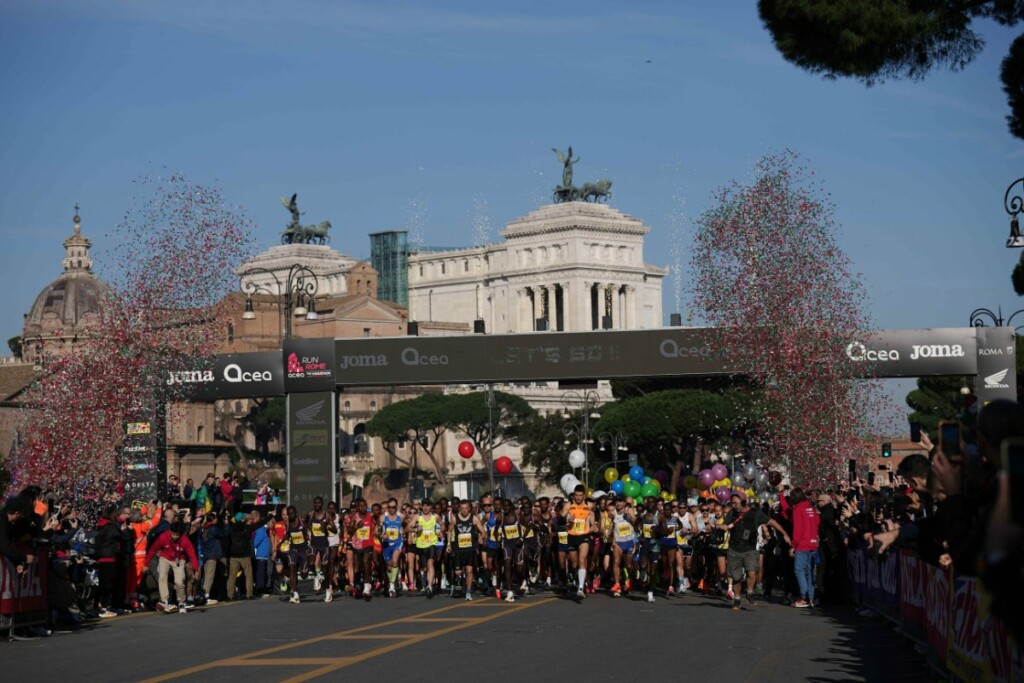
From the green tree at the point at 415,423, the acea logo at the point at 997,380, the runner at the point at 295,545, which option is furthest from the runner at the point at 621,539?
the green tree at the point at 415,423

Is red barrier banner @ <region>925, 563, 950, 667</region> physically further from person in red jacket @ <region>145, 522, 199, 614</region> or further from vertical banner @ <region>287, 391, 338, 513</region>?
vertical banner @ <region>287, 391, 338, 513</region>

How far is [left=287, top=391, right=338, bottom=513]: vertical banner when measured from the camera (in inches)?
1932

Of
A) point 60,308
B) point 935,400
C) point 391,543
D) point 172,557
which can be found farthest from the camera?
point 60,308

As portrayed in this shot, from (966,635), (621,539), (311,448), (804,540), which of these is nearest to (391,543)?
(621,539)

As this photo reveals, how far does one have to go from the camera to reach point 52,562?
2219 cm

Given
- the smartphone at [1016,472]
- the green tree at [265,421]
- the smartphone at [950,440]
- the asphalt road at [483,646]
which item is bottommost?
the asphalt road at [483,646]

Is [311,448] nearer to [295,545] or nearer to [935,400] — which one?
[295,545]

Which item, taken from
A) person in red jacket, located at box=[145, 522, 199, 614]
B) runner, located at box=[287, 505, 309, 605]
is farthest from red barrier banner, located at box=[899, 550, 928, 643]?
runner, located at box=[287, 505, 309, 605]

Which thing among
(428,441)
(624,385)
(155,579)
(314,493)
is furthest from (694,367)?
(428,441)

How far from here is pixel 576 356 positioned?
49.5 meters

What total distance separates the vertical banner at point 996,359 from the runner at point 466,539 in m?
23.7

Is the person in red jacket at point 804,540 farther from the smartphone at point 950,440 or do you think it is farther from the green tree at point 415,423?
the green tree at point 415,423

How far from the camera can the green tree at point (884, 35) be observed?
1916 centimetres

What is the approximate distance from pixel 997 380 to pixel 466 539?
24865 mm
